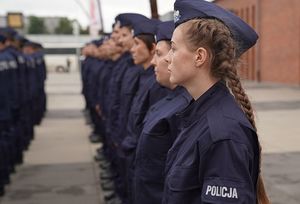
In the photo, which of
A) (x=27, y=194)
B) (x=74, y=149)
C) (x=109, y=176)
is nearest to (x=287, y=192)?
(x=109, y=176)

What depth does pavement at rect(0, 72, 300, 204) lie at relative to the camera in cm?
563

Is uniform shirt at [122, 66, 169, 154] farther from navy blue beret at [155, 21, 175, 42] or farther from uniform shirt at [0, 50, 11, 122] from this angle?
uniform shirt at [0, 50, 11, 122]

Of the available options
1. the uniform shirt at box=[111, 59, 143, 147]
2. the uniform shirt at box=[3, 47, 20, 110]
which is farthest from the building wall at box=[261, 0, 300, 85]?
the uniform shirt at box=[111, 59, 143, 147]

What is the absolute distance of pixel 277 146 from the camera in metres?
7.95

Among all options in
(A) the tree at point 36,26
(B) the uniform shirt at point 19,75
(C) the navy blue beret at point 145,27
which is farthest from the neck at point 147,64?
(A) the tree at point 36,26

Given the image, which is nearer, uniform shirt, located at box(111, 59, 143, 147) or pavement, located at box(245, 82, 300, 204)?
uniform shirt, located at box(111, 59, 143, 147)

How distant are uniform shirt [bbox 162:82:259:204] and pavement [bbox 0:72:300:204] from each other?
0.90 metres

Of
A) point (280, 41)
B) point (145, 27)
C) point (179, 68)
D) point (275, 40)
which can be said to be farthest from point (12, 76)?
point (275, 40)

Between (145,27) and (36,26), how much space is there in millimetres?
90731

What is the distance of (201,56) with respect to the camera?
5.65ft

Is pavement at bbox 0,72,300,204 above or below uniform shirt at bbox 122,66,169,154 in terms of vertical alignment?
below

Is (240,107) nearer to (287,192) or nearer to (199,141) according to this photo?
(199,141)

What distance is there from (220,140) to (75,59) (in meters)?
53.1

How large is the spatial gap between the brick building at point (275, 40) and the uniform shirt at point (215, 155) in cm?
1866
